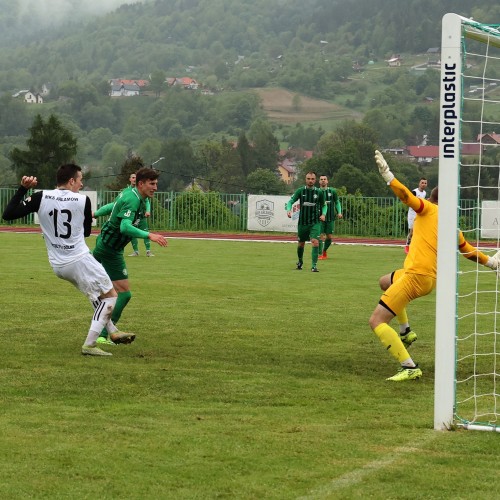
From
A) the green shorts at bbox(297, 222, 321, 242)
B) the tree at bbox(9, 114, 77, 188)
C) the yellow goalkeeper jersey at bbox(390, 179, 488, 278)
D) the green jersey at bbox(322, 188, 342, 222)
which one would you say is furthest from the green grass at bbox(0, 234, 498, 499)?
the tree at bbox(9, 114, 77, 188)

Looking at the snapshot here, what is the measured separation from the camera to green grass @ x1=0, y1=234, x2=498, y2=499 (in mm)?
6824

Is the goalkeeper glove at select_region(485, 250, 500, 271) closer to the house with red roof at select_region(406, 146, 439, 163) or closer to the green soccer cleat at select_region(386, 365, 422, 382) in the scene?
the green soccer cleat at select_region(386, 365, 422, 382)

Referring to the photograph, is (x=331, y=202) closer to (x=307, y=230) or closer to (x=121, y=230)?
(x=307, y=230)

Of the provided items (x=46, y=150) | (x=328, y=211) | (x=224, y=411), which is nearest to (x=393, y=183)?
(x=224, y=411)

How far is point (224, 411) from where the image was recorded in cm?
893

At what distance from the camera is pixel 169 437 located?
7.91 meters

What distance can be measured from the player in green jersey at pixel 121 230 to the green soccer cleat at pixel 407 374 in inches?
140

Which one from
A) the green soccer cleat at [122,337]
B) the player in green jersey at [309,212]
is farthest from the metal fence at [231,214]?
the green soccer cleat at [122,337]

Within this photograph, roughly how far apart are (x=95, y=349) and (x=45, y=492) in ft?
17.7

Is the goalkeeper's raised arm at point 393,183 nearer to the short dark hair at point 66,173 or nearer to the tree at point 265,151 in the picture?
the short dark hair at point 66,173

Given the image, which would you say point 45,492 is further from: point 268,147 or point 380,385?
point 268,147

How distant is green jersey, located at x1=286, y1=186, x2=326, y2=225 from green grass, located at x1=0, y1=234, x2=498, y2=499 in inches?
323

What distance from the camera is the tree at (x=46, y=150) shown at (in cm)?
7562

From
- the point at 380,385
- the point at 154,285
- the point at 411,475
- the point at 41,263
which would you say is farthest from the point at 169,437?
the point at 41,263
